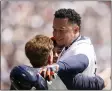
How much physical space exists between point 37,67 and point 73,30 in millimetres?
325

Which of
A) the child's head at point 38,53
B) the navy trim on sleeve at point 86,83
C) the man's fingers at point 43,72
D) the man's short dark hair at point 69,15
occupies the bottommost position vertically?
the navy trim on sleeve at point 86,83

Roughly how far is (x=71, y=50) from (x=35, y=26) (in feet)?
3.43

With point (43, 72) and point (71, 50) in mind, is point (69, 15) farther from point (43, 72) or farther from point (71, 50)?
point (43, 72)

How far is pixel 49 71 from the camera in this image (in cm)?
123

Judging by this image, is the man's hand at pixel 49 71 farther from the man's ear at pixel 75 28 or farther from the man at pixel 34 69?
the man's ear at pixel 75 28

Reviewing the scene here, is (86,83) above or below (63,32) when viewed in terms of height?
below

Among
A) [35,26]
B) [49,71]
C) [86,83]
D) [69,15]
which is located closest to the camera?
[49,71]

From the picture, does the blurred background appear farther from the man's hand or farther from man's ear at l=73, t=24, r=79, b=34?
the man's hand

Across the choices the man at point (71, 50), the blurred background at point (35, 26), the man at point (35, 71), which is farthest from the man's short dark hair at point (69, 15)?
the blurred background at point (35, 26)

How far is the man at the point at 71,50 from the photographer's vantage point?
4.28 ft

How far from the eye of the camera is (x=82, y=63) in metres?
1.33

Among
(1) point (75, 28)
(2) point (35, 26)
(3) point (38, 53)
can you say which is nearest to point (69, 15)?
(1) point (75, 28)

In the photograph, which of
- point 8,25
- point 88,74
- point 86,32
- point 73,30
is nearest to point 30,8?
point 8,25

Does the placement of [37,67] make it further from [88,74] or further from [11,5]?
[11,5]
